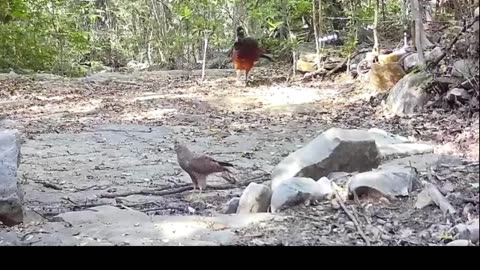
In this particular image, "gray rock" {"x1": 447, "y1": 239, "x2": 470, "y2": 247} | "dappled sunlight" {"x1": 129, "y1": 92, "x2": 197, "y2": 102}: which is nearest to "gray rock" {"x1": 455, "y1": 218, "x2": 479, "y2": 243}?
"gray rock" {"x1": 447, "y1": 239, "x2": 470, "y2": 247}

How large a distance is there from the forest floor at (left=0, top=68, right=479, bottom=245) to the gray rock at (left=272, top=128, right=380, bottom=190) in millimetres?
59

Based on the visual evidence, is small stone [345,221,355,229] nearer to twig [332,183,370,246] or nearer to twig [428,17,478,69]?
twig [332,183,370,246]

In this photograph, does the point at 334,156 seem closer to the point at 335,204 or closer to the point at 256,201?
the point at 335,204

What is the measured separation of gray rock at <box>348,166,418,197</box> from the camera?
1607mm

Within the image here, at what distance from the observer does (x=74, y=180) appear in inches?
77.6

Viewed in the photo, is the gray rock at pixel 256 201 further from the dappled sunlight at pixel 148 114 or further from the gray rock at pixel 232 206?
the dappled sunlight at pixel 148 114

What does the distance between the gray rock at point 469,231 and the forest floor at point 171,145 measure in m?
0.07

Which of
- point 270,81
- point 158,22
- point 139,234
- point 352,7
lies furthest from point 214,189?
point 352,7

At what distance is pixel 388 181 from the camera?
1617 mm

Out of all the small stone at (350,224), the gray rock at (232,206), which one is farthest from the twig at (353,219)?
the gray rock at (232,206)

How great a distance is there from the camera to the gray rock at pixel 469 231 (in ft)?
4.80

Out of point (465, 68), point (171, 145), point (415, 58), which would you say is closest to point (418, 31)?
point (415, 58)

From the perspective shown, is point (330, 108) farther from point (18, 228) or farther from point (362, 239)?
point (18, 228)
